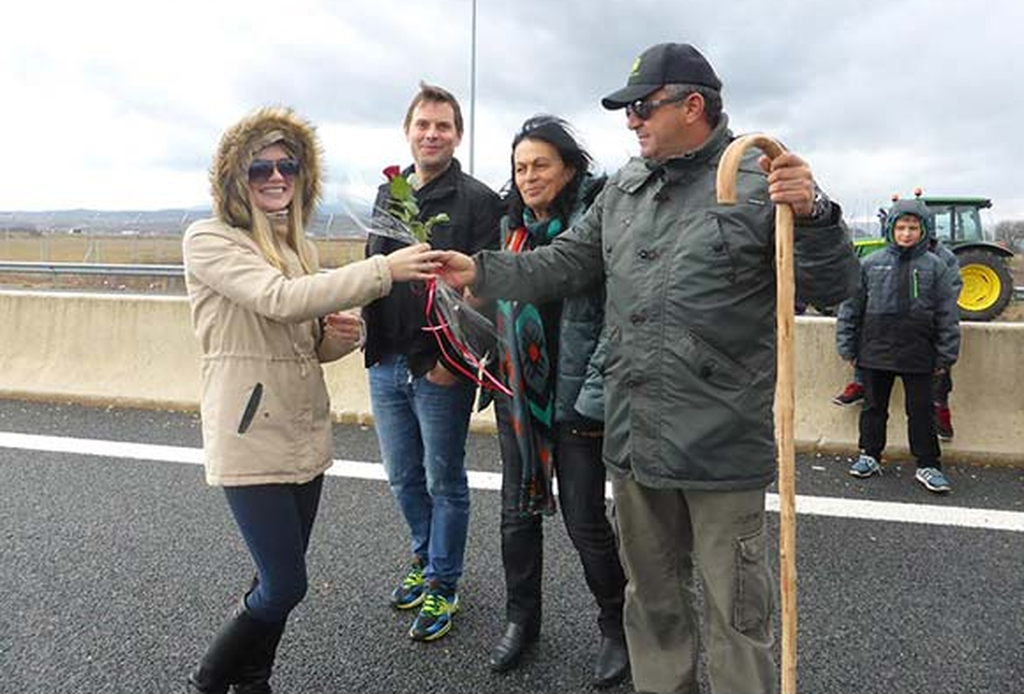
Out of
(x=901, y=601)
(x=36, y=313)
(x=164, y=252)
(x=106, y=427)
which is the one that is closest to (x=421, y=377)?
(x=901, y=601)

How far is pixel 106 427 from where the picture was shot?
631 centimetres

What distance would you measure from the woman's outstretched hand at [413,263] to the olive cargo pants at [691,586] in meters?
1.00

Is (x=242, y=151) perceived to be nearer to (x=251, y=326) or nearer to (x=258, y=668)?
(x=251, y=326)

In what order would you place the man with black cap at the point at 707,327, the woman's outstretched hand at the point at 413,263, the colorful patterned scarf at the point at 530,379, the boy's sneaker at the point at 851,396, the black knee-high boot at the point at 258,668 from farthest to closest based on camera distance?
1. the boy's sneaker at the point at 851,396
2. the colorful patterned scarf at the point at 530,379
3. the black knee-high boot at the point at 258,668
4. the woman's outstretched hand at the point at 413,263
5. the man with black cap at the point at 707,327

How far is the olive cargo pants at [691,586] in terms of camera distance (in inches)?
95.1

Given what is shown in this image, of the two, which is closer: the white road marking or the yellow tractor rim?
the white road marking

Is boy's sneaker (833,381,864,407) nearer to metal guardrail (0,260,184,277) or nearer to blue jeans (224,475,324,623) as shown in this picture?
blue jeans (224,475,324,623)

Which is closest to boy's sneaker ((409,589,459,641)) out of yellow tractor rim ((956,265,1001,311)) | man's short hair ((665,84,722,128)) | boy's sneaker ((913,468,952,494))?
man's short hair ((665,84,722,128))

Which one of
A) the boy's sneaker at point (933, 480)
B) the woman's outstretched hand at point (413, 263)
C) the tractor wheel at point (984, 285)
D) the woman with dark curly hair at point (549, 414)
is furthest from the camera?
the tractor wheel at point (984, 285)

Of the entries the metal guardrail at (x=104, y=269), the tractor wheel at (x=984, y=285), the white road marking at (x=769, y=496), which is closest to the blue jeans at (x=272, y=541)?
the white road marking at (x=769, y=496)

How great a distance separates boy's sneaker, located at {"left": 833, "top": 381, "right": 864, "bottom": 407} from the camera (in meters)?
5.71

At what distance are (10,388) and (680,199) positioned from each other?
715 cm

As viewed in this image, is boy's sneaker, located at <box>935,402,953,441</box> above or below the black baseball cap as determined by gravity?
below

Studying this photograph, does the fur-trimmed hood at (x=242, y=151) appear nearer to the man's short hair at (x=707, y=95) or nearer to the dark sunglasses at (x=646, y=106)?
the dark sunglasses at (x=646, y=106)
